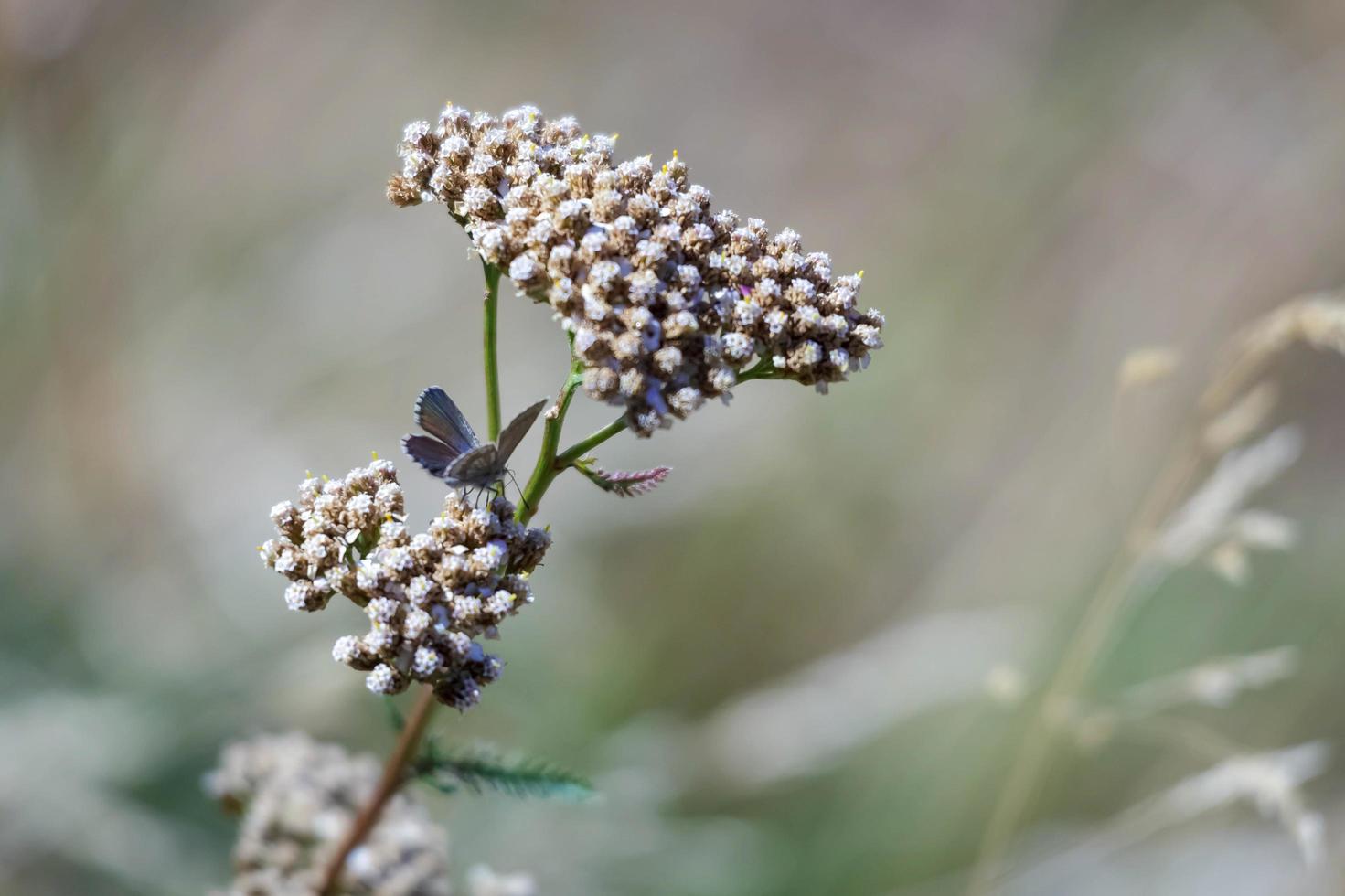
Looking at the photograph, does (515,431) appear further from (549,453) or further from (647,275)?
(647,275)

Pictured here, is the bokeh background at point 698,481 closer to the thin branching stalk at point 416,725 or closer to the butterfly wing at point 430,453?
the thin branching stalk at point 416,725

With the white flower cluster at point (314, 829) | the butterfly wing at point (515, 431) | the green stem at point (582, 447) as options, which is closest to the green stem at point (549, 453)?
the green stem at point (582, 447)

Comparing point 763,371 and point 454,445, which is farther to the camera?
point 763,371

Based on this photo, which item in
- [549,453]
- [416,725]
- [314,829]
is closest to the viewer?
[549,453]

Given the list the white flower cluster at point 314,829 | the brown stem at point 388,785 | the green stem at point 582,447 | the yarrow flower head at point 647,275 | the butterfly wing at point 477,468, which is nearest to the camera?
the butterfly wing at point 477,468

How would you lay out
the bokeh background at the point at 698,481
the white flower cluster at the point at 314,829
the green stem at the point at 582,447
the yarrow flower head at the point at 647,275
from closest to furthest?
the yarrow flower head at the point at 647,275 → the green stem at the point at 582,447 → the white flower cluster at the point at 314,829 → the bokeh background at the point at 698,481

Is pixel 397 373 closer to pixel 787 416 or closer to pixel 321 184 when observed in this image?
pixel 321 184

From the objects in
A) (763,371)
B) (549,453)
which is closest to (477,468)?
(549,453)
